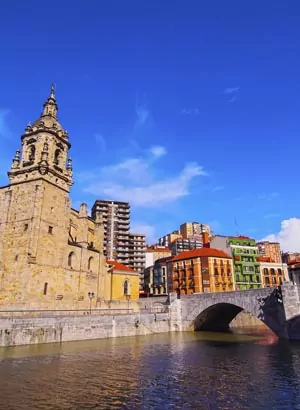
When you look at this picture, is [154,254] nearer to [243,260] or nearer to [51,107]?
[243,260]

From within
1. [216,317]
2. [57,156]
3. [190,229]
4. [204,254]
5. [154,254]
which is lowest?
[216,317]

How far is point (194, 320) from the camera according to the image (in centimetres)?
4756

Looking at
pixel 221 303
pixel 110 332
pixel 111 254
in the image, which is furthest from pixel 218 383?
pixel 111 254

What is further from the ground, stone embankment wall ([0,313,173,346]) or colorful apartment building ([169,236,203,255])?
colorful apartment building ([169,236,203,255])

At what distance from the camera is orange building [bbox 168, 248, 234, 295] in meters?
67.1

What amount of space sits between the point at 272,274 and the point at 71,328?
195ft

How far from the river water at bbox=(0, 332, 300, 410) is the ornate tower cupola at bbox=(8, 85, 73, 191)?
25.7m

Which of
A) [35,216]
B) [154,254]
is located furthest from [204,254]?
[154,254]

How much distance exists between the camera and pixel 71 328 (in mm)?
33125

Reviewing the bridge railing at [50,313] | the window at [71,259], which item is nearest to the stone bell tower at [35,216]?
the window at [71,259]

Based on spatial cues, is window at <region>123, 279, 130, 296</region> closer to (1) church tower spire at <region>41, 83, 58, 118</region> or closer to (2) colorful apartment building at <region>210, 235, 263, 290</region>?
(2) colorful apartment building at <region>210, 235, 263, 290</region>

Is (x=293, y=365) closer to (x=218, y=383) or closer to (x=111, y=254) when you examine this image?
(x=218, y=383)

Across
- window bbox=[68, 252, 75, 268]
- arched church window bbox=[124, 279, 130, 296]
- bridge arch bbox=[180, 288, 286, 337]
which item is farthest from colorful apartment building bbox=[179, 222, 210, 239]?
window bbox=[68, 252, 75, 268]

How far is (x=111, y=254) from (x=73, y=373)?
8795cm
